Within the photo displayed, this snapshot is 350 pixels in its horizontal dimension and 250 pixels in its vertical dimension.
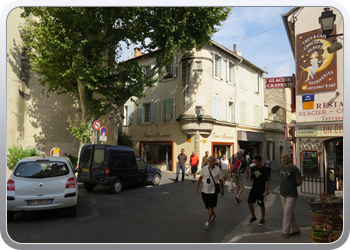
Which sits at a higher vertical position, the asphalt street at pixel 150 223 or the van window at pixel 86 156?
the van window at pixel 86 156

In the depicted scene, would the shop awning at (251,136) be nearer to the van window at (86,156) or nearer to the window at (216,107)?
the window at (216,107)

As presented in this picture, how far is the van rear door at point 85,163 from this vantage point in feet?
31.4

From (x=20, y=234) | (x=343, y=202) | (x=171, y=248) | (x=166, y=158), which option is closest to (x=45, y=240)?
(x=20, y=234)

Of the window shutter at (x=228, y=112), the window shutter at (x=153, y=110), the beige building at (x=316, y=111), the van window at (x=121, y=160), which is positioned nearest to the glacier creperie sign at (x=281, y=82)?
the beige building at (x=316, y=111)

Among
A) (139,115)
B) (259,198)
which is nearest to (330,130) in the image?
(259,198)

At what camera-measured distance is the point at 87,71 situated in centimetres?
1040

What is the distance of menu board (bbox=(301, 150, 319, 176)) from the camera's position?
8938mm

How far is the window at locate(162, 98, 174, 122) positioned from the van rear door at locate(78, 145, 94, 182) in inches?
374

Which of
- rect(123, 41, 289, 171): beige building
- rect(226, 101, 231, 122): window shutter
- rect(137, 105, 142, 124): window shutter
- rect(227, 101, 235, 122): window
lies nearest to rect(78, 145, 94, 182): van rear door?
rect(123, 41, 289, 171): beige building

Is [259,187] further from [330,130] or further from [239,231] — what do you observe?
[330,130]

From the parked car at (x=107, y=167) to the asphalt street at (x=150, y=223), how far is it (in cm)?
72

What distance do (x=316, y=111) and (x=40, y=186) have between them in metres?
8.58

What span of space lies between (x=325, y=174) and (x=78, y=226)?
808 centimetres

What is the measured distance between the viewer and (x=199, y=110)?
17281 millimetres
